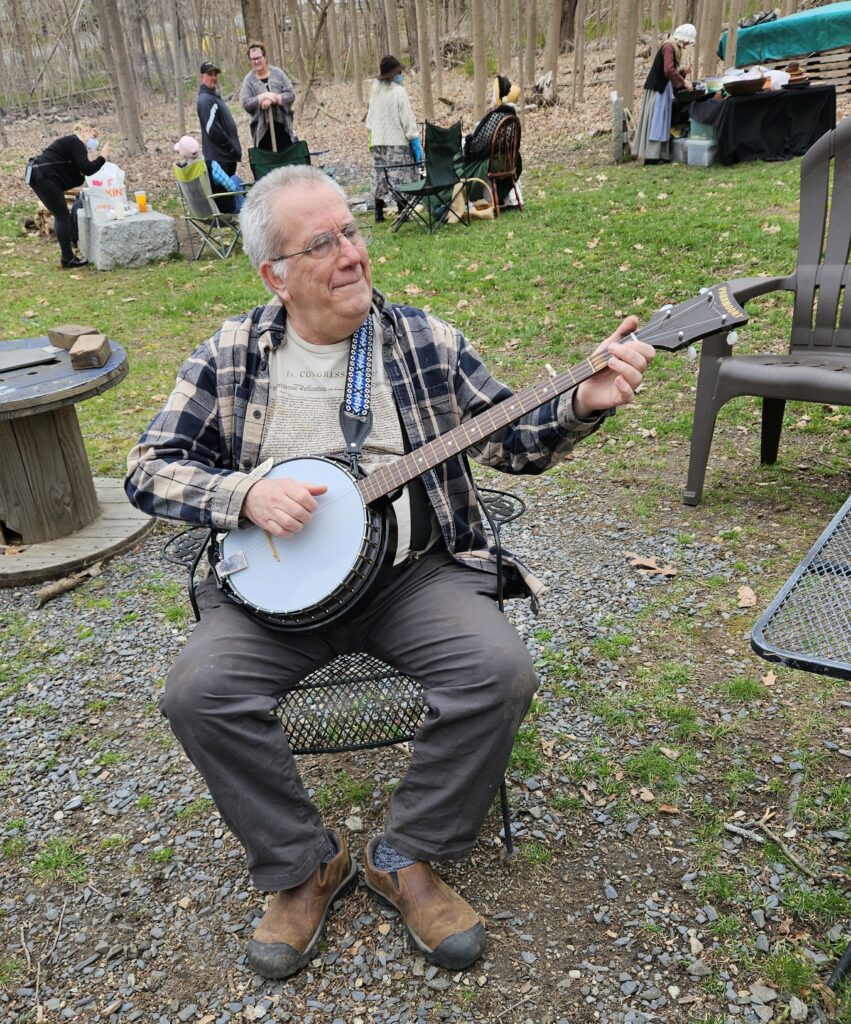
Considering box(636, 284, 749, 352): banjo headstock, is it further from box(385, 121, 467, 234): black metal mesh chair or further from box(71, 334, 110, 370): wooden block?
box(385, 121, 467, 234): black metal mesh chair

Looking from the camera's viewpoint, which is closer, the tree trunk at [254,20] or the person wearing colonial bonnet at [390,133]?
the person wearing colonial bonnet at [390,133]

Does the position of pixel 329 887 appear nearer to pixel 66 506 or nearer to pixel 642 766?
pixel 642 766

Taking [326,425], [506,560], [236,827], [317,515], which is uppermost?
[326,425]

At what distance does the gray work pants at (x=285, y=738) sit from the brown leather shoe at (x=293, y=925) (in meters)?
0.08

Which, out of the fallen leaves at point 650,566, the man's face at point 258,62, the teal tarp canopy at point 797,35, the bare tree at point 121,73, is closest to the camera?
the fallen leaves at point 650,566

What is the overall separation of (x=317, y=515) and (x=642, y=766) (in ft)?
4.22

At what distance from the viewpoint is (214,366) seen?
2.33m

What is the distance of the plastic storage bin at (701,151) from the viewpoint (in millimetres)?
10828

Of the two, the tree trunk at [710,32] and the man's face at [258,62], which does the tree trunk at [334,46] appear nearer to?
the tree trunk at [710,32]

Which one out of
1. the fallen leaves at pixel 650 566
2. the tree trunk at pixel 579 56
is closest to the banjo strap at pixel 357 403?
the fallen leaves at pixel 650 566

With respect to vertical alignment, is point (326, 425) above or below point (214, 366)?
below

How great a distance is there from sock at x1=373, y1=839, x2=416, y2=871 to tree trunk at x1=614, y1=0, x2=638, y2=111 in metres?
12.7

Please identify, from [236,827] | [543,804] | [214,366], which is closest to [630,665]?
[543,804]

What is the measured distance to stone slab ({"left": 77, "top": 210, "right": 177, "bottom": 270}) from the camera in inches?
388
